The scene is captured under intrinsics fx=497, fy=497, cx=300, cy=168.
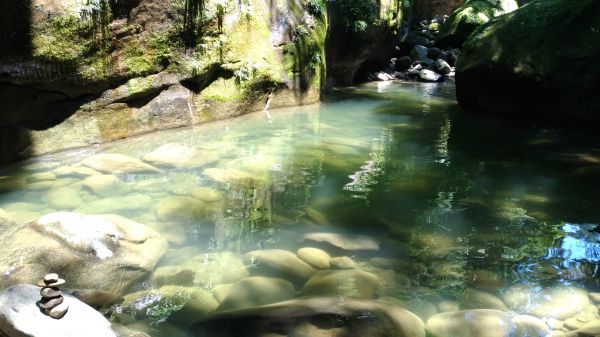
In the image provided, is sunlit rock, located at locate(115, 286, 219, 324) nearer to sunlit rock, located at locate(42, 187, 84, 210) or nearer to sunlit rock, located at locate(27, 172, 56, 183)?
sunlit rock, located at locate(42, 187, 84, 210)

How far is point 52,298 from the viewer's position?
93.5 inches

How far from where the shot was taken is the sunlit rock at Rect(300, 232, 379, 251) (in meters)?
3.81

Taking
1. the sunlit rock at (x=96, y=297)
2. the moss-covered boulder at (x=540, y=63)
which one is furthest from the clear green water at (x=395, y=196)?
the moss-covered boulder at (x=540, y=63)

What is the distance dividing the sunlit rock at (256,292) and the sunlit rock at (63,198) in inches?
82.6

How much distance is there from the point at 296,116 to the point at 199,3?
2538mm

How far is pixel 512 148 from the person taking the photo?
22.5 ft

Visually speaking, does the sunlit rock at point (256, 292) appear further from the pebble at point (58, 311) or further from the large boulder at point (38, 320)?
the pebble at point (58, 311)

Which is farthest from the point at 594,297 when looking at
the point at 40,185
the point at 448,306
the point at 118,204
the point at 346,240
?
the point at 40,185

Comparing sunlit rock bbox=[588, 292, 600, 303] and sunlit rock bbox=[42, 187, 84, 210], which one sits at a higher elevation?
sunlit rock bbox=[42, 187, 84, 210]

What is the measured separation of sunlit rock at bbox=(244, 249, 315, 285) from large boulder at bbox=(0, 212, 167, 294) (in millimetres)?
674

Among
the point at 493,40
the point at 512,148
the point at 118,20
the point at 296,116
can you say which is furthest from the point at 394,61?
the point at 118,20

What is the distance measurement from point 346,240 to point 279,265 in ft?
2.18

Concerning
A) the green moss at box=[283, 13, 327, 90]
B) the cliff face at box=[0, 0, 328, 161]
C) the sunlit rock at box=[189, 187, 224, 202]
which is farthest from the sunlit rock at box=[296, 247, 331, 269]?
the green moss at box=[283, 13, 327, 90]

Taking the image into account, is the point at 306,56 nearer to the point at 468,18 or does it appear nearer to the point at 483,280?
the point at 483,280
